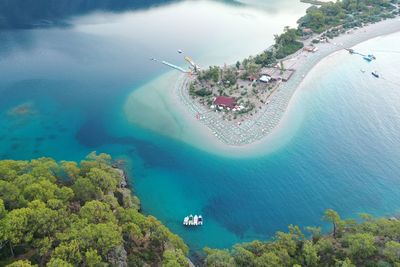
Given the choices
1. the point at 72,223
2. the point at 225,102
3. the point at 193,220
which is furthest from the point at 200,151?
the point at 72,223

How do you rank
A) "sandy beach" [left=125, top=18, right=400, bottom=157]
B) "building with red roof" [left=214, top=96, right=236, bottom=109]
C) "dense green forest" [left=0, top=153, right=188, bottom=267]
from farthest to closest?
"building with red roof" [left=214, top=96, right=236, bottom=109] < "sandy beach" [left=125, top=18, right=400, bottom=157] < "dense green forest" [left=0, top=153, right=188, bottom=267]

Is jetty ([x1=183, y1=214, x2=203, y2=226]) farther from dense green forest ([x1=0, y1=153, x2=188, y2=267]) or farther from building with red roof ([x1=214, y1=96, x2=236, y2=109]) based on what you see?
building with red roof ([x1=214, y1=96, x2=236, y2=109])

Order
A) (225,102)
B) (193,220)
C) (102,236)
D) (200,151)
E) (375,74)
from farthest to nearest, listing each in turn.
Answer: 1. (375,74)
2. (225,102)
3. (200,151)
4. (193,220)
5. (102,236)

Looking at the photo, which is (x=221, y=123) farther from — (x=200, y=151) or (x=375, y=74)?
(x=375, y=74)

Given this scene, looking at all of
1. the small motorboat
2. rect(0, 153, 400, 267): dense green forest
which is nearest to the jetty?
rect(0, 153, 400, 267): dense green forest

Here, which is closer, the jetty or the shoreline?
the jetty

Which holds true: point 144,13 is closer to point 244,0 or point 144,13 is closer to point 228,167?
point 244,0

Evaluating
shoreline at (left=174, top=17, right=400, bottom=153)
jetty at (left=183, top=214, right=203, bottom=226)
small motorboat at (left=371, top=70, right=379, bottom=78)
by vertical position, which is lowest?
jetty at (left=183, top=214, right=203, bottom=226)
